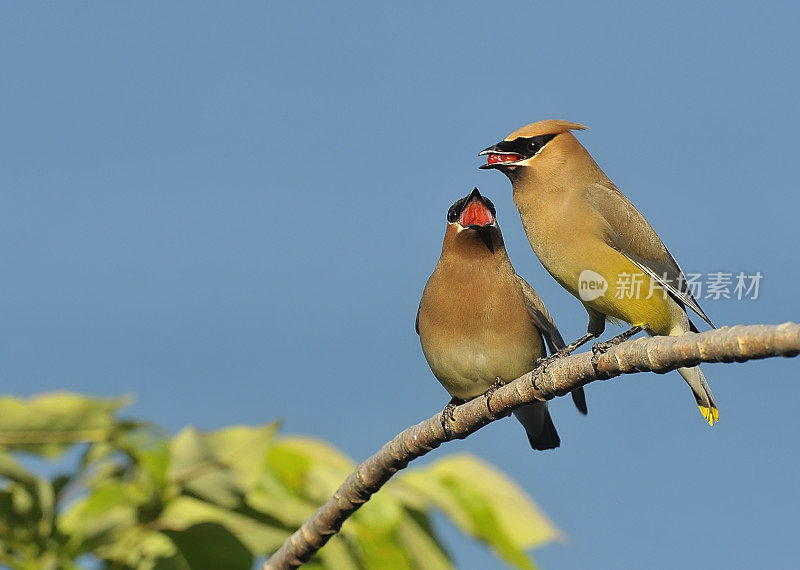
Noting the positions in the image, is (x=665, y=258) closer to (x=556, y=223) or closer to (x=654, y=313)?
(x=654, y=313)

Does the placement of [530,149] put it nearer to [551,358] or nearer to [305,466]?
[551,358]

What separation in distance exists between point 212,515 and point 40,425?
0.64 metres

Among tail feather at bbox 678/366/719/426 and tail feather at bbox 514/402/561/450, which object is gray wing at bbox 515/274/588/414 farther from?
tail feather at bbox 678/366/719/426

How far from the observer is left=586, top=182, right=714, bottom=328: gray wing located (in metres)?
4.05

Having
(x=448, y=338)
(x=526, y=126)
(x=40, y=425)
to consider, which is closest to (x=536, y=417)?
(x=448, y=338)

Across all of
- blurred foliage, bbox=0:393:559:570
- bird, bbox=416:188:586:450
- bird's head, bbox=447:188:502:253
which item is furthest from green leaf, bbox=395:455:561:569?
bird's head, bbox=447:188:502:253

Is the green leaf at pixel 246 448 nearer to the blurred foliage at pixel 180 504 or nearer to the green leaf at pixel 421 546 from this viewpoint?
the blurred foliage at pixel 180 504

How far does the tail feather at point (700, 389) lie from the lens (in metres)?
4.30

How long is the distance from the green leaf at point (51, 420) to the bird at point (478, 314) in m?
1.15

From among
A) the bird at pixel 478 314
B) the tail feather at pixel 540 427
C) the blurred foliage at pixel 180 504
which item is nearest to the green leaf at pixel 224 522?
the blurred foliage at pixel 180 504

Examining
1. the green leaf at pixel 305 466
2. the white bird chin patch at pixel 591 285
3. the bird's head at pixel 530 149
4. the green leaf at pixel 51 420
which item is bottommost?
the green leaf at pixel 305 466

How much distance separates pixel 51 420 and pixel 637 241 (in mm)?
2226

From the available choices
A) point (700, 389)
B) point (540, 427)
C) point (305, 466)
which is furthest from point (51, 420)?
point (700, 389)

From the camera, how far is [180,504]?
3.72 meters
